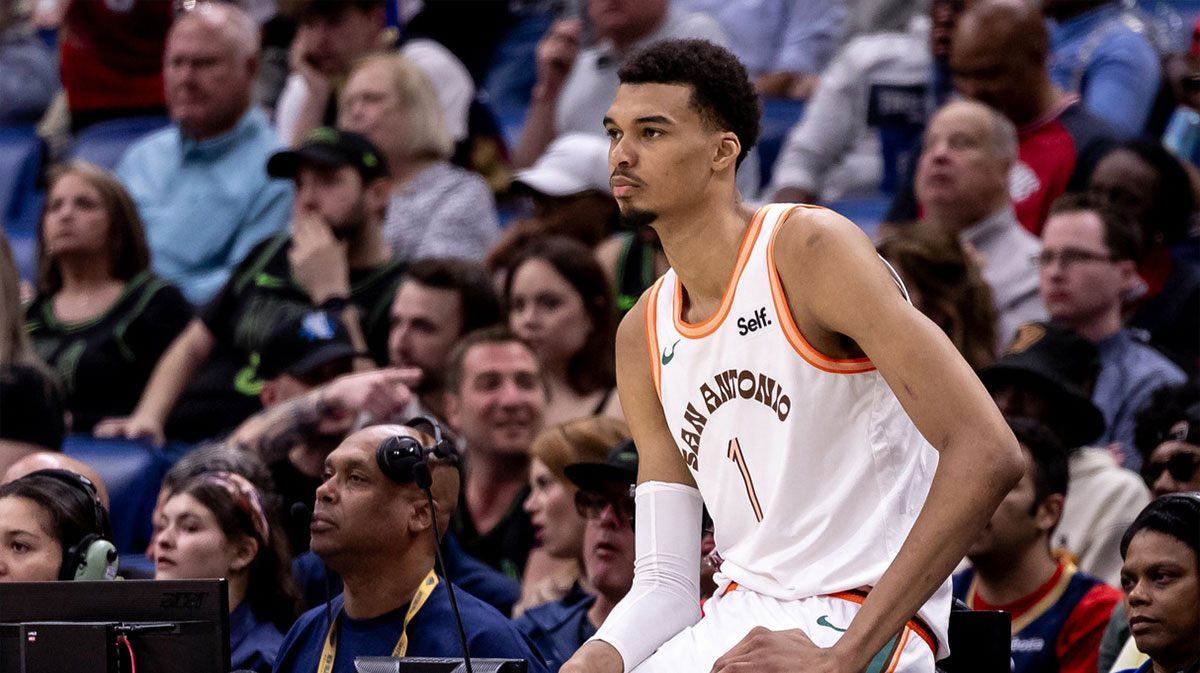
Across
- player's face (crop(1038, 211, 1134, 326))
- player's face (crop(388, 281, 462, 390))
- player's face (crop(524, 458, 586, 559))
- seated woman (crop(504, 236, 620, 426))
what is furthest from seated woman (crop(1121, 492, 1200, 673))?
player's face (crop(388, 281, 462, 390))

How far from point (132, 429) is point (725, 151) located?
3.70 metres

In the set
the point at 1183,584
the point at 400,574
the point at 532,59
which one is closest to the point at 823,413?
the point at 1183,584

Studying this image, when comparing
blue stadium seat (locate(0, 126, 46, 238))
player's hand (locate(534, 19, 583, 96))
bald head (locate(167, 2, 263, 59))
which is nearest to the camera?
bald head (locate(167, 2, 263, 59))

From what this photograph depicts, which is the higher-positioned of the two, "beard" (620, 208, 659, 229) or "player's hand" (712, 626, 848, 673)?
"beard" (620, 208, 659, 229)

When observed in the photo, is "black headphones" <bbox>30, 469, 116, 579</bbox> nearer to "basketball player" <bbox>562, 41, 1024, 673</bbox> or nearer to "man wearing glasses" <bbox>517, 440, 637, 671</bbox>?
"man wearing glasses" <bbox>517, 440, 637, 671</bbox>

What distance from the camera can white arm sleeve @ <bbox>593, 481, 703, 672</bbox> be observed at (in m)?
2.95

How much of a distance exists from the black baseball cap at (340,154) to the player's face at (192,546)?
2.20 metres

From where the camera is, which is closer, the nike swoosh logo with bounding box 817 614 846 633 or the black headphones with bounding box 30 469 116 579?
the nike swoosh logo with bounding box 817 614 846 633

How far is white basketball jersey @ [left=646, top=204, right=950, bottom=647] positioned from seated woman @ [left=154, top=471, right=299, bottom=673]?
190 cm

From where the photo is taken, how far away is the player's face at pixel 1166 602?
347 centimetres

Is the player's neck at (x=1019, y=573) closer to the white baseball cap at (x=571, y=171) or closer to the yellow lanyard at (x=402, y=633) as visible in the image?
the yellow lanyard at (x=402, y=633)

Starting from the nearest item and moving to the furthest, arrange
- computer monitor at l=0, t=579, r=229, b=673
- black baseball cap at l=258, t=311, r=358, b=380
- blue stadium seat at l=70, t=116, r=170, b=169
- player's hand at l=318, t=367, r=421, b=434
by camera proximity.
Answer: computer monitor at l=0, t=579, r=229, b=673
player's hand at l=318, t=367, r=421, b=434
black baseball cap at l=258, t=311, r=358, b=380
blue stadium seat at l=70, t=116, r=170, b=169

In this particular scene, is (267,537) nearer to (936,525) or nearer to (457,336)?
(457,336)

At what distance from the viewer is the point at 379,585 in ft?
12.6
